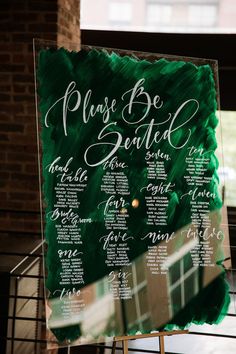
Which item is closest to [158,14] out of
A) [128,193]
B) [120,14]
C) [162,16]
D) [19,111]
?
[162,16]

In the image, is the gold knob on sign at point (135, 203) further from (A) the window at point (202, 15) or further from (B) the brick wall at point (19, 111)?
(A) the window at point (202, 15)

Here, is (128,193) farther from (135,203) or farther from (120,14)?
(120,14)

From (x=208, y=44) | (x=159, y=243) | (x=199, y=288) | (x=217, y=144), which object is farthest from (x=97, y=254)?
(x=208, y=44)

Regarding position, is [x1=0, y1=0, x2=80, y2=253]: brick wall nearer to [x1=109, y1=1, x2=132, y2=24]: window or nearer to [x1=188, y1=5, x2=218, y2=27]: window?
[x1=109, y1=1, x2=132, y2=24]: window

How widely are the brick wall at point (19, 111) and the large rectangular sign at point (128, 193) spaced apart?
1664 mm

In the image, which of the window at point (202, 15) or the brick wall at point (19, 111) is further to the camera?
the window at point (202, 15)

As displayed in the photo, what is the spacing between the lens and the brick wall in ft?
11.9

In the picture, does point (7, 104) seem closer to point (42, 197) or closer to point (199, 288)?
point (42, 197)

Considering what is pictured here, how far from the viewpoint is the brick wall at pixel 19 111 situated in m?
3.62

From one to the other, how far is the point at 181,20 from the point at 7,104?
3510 mm

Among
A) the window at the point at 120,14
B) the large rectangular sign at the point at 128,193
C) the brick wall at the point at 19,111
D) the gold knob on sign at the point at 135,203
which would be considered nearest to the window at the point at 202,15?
the window at the point at 120,14

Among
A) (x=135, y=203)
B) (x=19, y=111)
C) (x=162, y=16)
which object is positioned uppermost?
(x=162, y=16)

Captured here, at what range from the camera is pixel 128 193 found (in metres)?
2.06

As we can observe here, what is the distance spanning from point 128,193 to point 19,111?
5.91ft
